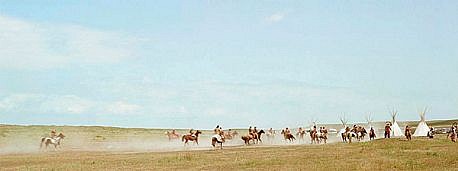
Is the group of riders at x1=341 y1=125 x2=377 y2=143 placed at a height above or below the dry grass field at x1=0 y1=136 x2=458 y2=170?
above

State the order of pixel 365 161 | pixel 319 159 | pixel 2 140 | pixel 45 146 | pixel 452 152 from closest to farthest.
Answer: pixel 365 161 → pixel 319 159 → pixel 452 152 → pixel 45 146 → pixel 2 140

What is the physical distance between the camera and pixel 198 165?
3616 centimetres

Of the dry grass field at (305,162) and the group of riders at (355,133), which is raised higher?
the group of riders at (355,133)

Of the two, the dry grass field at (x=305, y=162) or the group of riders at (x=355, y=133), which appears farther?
the group of riders at (x=355, y=133)

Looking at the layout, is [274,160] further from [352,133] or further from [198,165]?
[352,133]

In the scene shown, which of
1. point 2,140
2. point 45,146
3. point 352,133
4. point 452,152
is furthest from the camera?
point 2,140

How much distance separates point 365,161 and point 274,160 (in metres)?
5.16

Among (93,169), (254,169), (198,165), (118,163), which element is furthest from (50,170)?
(254,169)

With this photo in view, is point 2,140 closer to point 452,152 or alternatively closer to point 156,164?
point 156,164

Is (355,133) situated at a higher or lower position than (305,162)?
higher

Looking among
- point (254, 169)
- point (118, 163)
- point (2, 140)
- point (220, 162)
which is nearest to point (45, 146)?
point (2, 140)

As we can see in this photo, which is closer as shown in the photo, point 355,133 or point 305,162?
point 305,162

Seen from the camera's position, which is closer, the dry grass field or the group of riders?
the dry grass field

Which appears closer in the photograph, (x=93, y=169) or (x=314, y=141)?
(x=93, y=169)
